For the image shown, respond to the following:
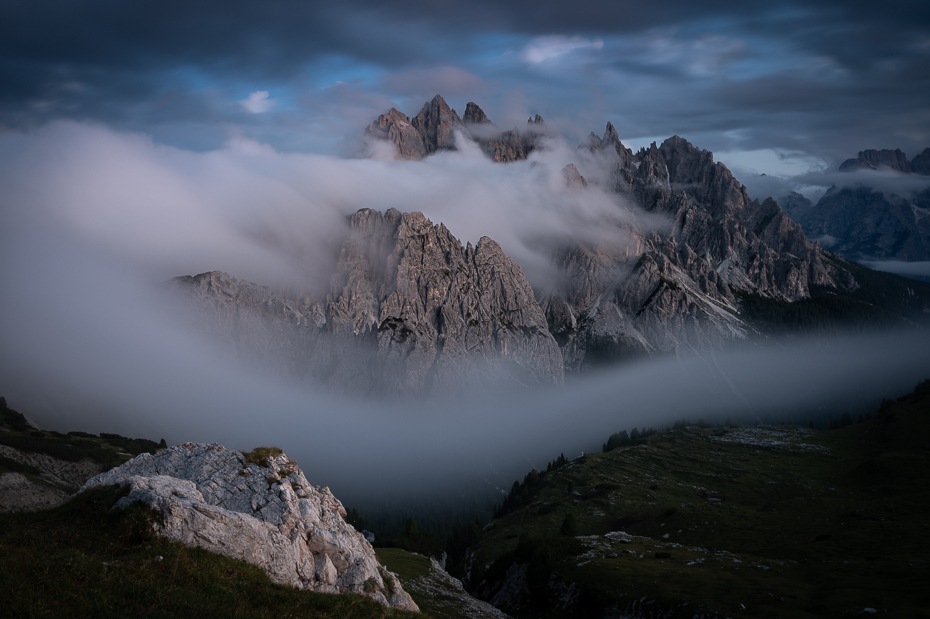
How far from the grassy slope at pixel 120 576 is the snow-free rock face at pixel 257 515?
1433mm

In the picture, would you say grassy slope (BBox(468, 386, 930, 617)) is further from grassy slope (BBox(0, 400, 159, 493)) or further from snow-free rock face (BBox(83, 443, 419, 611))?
grassy slope (BBox(0, 400, 159, 493))

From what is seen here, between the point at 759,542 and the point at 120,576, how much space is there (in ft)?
414

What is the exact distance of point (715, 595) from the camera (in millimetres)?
73062

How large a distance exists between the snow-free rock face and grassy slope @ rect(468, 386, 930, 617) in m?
53.1

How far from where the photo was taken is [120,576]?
67.7 feet

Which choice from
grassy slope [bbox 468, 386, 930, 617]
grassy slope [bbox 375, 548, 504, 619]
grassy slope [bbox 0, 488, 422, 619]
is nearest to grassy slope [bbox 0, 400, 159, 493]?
grassy slope [bbox 375, 548, 504, 619]

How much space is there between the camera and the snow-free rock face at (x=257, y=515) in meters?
27.0

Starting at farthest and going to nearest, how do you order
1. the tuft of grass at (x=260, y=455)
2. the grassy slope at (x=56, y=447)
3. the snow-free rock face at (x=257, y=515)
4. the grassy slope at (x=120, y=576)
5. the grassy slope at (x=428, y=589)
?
the grassy slope at (x=56, y=447), the grassy slope at (x=428, y=589), the tuft of grass at (x=260, y=455), the snow-free rock face at (x=257, y=515), the grassy slope at (x=120, y=576)

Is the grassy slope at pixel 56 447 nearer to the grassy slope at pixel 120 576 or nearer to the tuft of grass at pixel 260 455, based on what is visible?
the tuft of grass at pixel 260 455

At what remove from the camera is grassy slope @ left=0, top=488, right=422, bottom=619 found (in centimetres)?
1833

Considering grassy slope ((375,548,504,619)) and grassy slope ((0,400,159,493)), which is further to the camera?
grassy slope ((0,400,159,493))

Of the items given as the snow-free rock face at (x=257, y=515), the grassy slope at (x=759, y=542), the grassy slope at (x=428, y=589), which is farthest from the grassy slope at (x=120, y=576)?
the grassy slope at (x=759, y=542)

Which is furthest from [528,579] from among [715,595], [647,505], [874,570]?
[647,505]

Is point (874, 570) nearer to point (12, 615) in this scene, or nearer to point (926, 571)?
point (926, 571)
